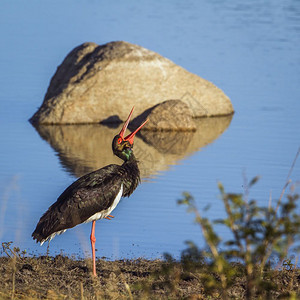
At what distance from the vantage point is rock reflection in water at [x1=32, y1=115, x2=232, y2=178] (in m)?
13.9

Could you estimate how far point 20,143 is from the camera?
1533 centimetres

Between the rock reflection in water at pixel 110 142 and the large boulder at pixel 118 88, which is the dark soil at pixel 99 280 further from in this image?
the large boulder at pixel 118 88

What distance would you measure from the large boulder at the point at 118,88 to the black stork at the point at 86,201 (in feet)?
26.6

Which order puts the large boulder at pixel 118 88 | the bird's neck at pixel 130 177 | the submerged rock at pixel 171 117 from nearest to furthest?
the bird's neck at pixel 130 177, the submerged rock at pixel 171 117, the large boulder at pixel 118 88

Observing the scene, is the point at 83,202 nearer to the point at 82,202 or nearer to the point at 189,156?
the point at 82,202

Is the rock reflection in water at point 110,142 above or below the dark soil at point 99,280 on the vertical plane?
below

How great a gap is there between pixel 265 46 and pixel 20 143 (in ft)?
43.9

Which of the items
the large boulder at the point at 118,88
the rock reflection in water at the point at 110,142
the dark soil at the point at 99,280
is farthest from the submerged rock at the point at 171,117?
the dark soil at the point at 99,280

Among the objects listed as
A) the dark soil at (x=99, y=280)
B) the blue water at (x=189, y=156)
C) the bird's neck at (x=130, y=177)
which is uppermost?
the bird's neck at (x=130, y=177)

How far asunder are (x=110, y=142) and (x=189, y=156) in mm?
1693

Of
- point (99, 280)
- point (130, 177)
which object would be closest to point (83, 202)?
point (130, 177)

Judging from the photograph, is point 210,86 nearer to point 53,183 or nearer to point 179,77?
point 179,77

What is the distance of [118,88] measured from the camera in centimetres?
1753

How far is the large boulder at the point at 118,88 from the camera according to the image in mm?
17156
